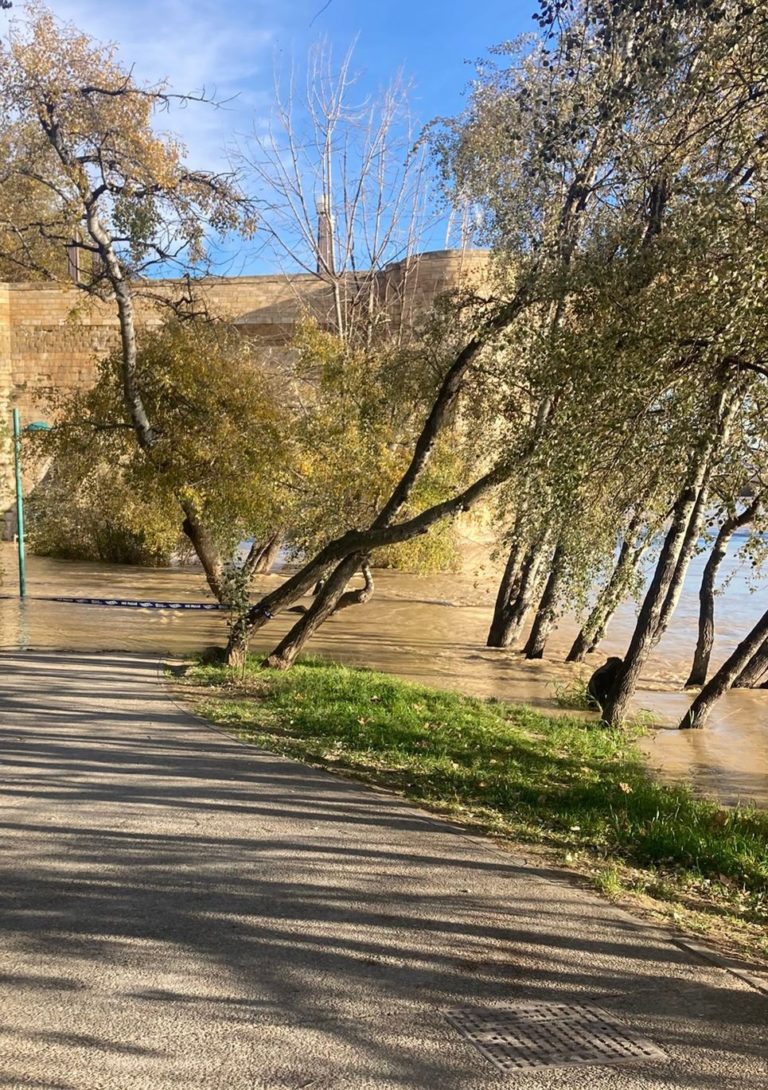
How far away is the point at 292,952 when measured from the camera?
14.1 feet

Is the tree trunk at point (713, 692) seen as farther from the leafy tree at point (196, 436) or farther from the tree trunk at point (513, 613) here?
the leafy tree at point (196, 436)

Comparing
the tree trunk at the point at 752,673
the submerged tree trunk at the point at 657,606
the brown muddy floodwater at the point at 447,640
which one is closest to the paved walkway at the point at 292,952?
the brown muddy floodwater at the point at 447,640

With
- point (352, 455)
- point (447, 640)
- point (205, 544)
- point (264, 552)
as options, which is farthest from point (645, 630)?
point (264, 552)

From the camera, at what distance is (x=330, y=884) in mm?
5125

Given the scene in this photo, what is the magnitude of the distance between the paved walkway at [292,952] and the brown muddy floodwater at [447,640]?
16.7 ft

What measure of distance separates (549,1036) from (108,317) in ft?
102

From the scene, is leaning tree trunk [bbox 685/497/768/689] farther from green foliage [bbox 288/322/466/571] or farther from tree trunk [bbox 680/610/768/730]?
A: green foliage [bbox 288/322/466/571]

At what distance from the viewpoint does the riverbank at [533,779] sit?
5578mm

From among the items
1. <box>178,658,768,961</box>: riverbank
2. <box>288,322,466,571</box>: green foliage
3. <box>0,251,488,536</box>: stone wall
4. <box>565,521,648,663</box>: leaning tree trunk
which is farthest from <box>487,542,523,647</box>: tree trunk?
<box>0,251,488,536</box>: stone wall

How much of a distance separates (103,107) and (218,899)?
13171 millimetres

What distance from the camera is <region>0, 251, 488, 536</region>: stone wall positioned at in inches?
1325

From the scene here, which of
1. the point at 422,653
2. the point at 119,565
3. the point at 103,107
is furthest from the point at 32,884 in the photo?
the point at 119,565

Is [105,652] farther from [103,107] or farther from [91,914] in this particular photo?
[91,914]

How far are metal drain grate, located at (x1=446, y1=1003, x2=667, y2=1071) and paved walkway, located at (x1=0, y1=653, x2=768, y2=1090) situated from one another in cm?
6
